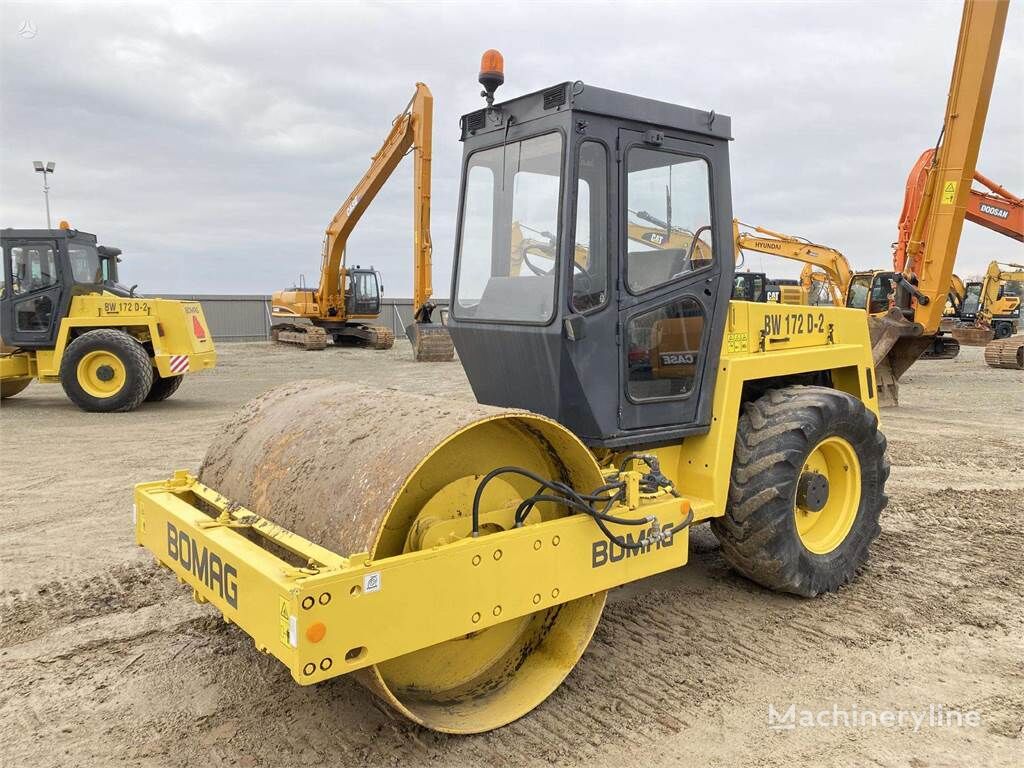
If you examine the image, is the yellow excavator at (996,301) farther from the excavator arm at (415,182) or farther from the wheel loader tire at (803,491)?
the wheel loader tire at (803,491)

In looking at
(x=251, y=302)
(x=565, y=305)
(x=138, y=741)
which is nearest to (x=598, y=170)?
(x=565, y=305)

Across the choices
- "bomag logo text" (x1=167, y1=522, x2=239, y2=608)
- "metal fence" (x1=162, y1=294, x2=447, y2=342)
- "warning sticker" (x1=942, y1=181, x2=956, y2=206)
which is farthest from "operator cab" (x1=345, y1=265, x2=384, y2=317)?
"bomag logo text" (x1=167, y1=522, x2=239, y2=608)

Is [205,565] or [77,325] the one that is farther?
[77,325]

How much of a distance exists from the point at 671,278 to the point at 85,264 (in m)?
10.6

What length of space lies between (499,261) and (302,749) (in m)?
2.24

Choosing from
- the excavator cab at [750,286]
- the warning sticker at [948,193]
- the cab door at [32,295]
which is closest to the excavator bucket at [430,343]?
the cab door at [32,295]

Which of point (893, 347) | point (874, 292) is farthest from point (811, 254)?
point (893, 347)

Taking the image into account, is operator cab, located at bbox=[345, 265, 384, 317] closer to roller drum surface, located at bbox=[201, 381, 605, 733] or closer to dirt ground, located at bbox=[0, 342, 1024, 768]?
dirt ground, located at bbox=[0, 342, 1024, 768]

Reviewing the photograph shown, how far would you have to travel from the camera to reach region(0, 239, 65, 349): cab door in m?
11.1

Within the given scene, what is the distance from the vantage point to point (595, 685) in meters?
3.21

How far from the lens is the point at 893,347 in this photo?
37.8 feet

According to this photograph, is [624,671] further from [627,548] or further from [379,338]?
[379,338]

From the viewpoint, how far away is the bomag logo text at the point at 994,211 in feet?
49.1

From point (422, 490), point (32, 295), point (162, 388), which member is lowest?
point (162, 388)
